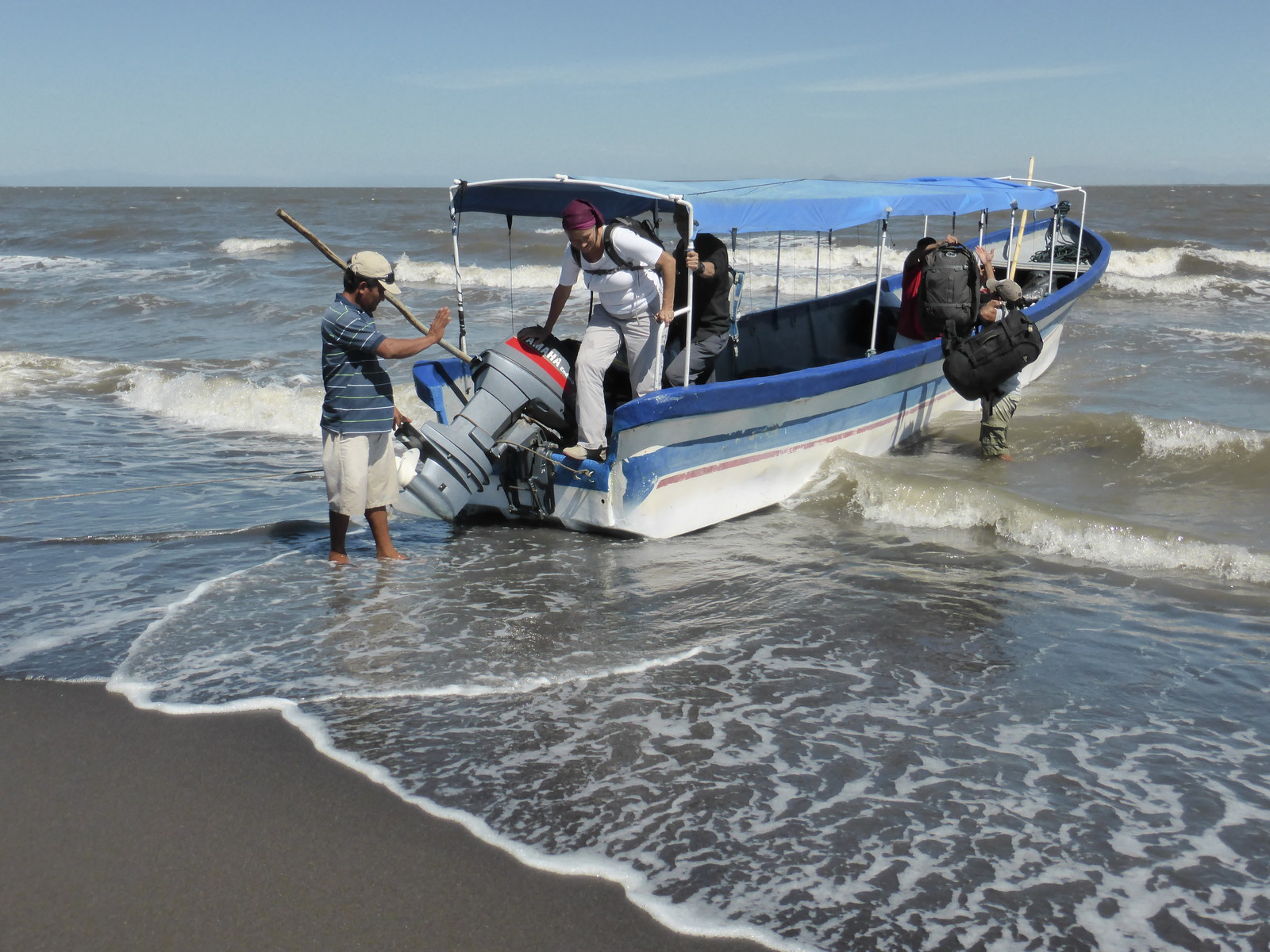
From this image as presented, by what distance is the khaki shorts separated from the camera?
5855 mm

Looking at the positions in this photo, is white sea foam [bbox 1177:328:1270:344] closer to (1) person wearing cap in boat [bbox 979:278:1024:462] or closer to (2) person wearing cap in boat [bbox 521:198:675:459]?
(1) person wearing cap in boat [bbox 979:278:1024:462]

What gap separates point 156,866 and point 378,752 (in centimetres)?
94

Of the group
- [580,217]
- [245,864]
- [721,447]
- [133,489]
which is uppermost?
[580,217]

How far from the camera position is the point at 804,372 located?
7340 mm

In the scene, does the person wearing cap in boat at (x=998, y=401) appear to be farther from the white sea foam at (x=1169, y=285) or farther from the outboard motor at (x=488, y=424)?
the white sea foam at (x=1169, y=285)

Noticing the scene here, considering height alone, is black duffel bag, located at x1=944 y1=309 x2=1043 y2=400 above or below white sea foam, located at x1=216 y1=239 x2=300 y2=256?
below

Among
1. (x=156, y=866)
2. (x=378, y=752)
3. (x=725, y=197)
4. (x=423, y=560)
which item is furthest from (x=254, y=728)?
(x=725, y=197)

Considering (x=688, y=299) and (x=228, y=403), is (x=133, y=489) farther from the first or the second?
(x=688, y=299)

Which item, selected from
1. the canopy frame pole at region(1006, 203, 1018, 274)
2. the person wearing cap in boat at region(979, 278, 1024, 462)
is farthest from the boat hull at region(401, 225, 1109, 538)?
the canopy frame pole at region(1006, 203, 1018, 274)

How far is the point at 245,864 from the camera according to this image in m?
3.54

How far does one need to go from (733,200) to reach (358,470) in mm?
2788

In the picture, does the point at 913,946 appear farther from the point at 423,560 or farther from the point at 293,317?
→ the point at 293,317

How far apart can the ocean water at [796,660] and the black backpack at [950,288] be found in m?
1.17

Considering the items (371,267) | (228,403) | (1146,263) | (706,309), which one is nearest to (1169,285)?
(1146,263)
